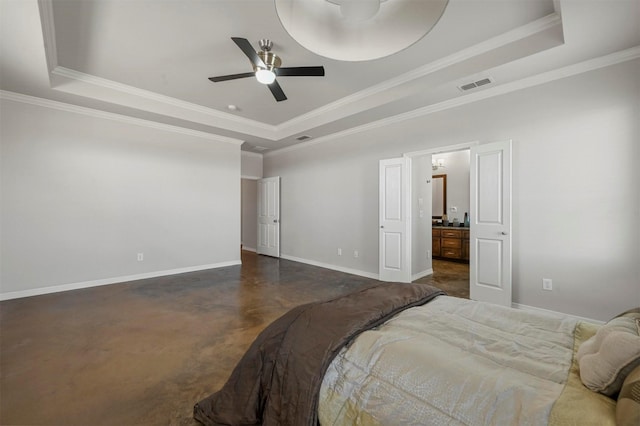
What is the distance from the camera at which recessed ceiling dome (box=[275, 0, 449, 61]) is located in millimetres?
1043

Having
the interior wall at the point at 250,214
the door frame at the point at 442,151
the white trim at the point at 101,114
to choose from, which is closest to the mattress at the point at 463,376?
the door frame at the point at 442,151

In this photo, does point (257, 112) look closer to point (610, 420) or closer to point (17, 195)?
point (17, 195)

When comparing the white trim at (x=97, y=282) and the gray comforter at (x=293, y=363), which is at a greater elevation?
the gray comforter at (x=293, y=363)

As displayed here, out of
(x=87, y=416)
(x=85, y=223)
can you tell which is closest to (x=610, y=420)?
(x=87, y=416)

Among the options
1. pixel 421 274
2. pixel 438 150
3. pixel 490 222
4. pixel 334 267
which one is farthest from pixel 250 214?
pixel 490 222

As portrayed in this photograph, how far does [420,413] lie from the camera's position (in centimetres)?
101

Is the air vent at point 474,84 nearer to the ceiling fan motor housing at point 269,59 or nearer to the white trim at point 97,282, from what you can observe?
the ceiling fan motor housing at point 269,59

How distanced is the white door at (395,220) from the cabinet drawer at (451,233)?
270cm

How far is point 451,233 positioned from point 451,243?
24 centimetres

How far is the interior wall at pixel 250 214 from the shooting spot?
27.0ft

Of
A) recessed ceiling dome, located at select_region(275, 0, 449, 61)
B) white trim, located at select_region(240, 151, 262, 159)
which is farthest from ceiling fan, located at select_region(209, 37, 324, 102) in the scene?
white trim, located at select_region(240, 151, 262, 159)

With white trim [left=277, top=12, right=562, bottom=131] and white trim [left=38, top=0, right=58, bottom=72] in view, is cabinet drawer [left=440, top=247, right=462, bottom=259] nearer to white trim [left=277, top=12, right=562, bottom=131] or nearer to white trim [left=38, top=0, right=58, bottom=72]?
white trim [left=277, top=12, right=562, bottom=131]

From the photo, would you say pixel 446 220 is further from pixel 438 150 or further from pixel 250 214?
pixel 250 214

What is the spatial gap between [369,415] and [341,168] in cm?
484
